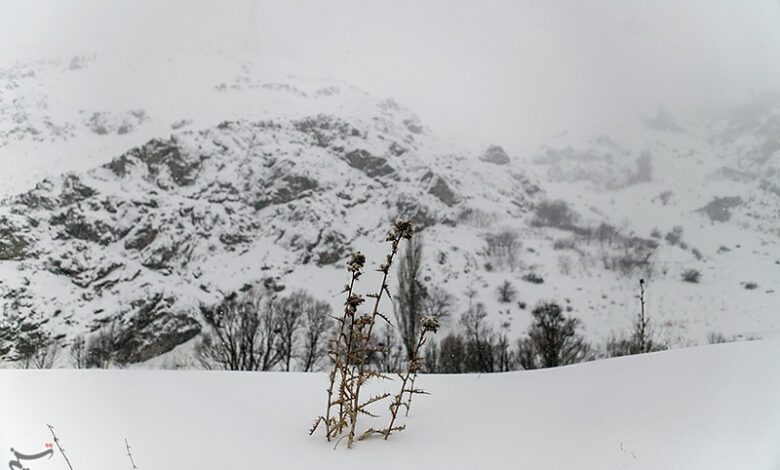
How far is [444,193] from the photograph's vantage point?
68438mm

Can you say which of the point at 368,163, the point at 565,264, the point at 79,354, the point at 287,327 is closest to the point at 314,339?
the point at 287,327

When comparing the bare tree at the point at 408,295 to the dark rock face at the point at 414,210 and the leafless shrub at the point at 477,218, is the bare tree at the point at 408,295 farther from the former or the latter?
the leafless shrub at the point at 477,218

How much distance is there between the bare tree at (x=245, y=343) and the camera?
20.1 meters

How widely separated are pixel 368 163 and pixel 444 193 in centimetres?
1419

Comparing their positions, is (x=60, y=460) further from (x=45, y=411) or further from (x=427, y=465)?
(x=427, y=465)

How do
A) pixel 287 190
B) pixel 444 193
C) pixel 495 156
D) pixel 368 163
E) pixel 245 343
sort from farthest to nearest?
pixel 495 156 < pixel 368 163 < pixel 287 190 < pixel 444 193 < pixel 245 343

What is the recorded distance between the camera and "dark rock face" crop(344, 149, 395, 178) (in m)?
74.3

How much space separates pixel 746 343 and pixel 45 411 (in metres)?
4.43

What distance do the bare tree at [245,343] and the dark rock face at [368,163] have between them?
167 feet

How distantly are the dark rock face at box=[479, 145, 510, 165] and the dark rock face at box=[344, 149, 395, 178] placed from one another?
15.5 meters

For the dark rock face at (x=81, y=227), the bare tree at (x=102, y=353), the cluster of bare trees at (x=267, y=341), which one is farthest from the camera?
the dark rock face at (x=81, y=227)

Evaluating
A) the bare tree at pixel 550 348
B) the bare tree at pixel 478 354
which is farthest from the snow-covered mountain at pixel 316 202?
the bare tree at pixel 478 354

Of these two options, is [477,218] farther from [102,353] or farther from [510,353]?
[102,353]

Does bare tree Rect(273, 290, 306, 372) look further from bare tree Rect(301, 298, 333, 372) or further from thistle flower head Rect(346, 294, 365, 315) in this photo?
thistle flower head Rect(346, 294, 365, 315)
